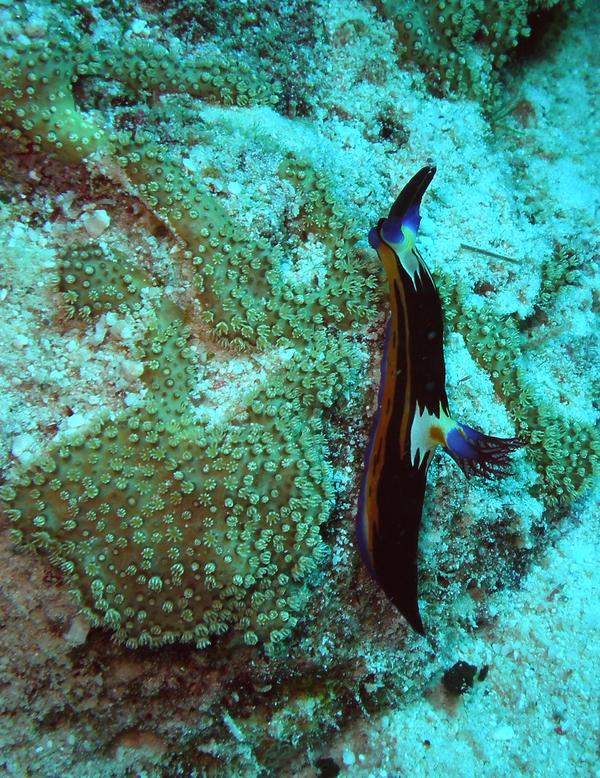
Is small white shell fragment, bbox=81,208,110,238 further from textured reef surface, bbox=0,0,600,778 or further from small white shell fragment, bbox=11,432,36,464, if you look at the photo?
small white shell fragment, bbox=11,432,36,464

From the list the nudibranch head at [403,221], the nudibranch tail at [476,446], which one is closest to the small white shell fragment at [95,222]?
the nudibranch head at [403,221]

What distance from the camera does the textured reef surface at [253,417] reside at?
235 cm

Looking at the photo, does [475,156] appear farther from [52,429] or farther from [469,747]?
[469,747]

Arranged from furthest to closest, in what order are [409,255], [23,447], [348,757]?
[348,757]
[409,255]
[23,447]

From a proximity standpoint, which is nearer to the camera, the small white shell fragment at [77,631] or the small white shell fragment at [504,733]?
the small white shell fragment at [77,631]

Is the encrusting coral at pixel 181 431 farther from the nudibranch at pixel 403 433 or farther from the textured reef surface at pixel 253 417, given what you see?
the nudibranch at pixel 403 433

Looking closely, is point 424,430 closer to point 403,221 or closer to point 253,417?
point 253,417

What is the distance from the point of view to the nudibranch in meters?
2.59

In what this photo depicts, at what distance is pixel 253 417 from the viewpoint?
2.53m

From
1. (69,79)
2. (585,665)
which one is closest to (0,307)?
(69,79)

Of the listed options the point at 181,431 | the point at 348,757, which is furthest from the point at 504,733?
the point at 181,431

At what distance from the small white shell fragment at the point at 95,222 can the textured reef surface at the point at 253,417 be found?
1cm

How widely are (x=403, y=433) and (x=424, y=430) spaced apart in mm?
107

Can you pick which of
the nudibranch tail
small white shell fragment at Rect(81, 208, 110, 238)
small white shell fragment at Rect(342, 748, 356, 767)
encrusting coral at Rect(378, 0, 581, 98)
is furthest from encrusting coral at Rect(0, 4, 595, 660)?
encrusting coral at Rect(378, 0, 581, 98)
